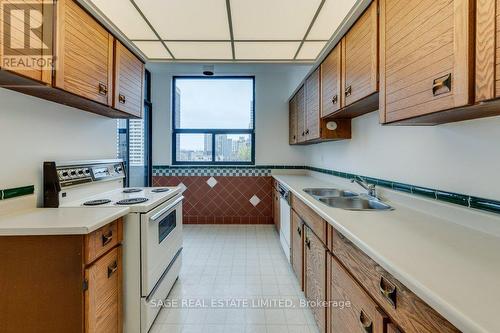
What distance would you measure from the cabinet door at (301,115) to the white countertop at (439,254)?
1877 mm

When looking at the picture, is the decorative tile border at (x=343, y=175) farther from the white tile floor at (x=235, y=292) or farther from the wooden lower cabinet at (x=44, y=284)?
the wooden lower cabinet at (x=44, y=284)

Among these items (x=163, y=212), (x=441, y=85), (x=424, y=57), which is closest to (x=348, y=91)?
(x=424, y=57)

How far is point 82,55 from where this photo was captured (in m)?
1.56

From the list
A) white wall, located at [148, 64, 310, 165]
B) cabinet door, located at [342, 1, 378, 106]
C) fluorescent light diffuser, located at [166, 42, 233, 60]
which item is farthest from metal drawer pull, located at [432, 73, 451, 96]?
white wall, located at [148, 64, 310, 165]

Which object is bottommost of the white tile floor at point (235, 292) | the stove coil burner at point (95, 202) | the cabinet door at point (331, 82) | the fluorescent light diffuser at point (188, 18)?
the white tile floor at point (235, 292)

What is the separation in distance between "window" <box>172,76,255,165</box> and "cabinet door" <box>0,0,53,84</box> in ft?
10.3

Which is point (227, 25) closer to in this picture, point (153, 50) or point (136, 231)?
point (153, 50)

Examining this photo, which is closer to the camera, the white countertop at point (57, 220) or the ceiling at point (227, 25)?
the white countertop at point (57, 220)

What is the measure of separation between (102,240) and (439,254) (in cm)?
156

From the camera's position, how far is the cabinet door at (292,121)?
148 inches

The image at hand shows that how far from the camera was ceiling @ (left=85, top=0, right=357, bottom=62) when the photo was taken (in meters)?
1.70

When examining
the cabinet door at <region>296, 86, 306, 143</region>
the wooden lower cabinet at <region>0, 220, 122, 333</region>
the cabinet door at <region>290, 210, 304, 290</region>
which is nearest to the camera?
the wooden lower cabinet at <region>0, 220, 122, 333</region>

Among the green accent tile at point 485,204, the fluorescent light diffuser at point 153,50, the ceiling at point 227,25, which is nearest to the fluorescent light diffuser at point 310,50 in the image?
the ceiling at point 227,25

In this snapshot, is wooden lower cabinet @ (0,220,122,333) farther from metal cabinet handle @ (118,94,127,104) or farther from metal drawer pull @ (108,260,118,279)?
metal cabinet handle @ (118,94,127,104)
